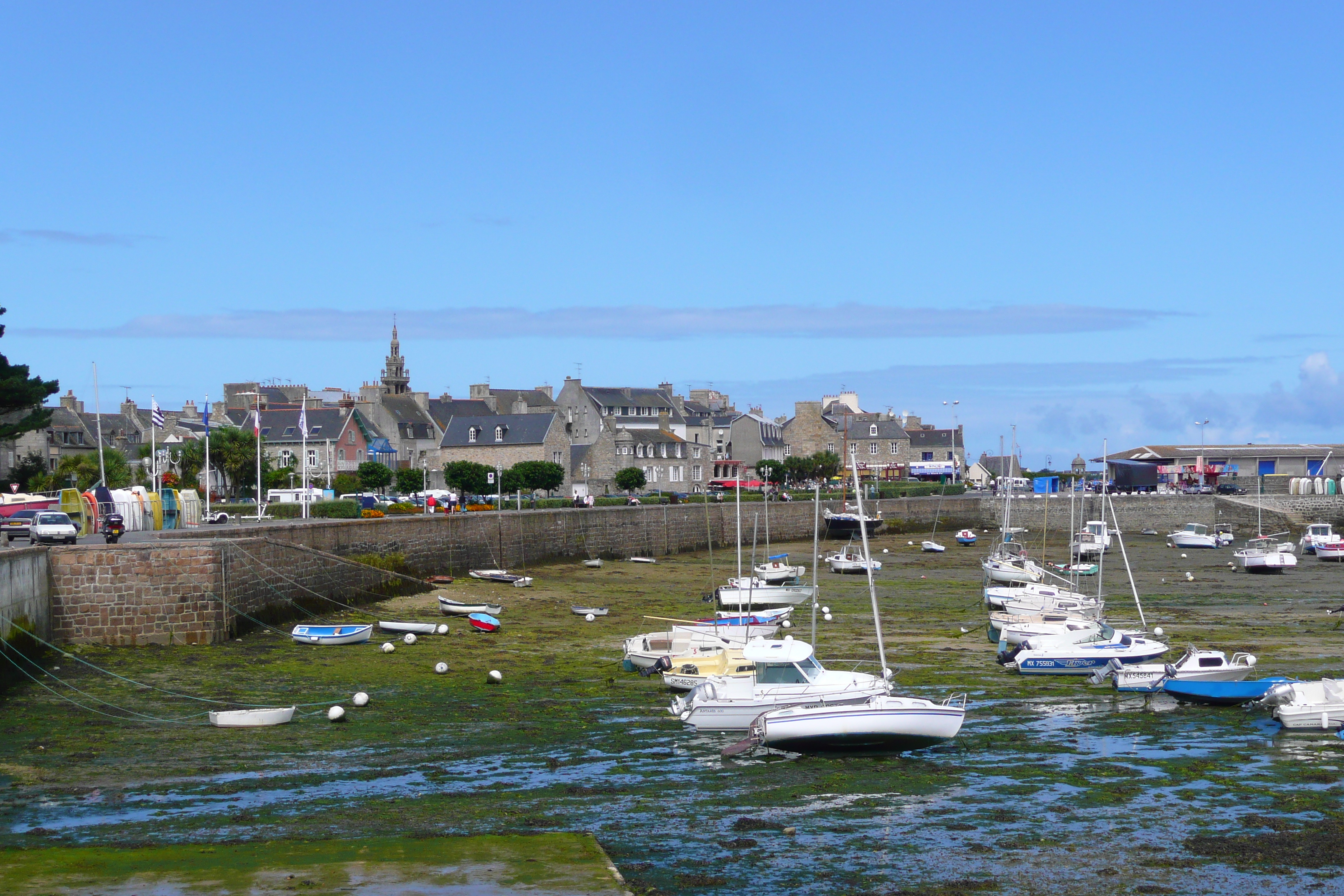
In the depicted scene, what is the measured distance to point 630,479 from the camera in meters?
93.9

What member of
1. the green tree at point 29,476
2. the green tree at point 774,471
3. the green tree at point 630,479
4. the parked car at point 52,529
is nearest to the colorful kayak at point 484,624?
the parked car at point 52,529

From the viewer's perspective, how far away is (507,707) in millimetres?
22078

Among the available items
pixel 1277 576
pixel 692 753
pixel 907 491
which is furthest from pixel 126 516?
pixel 907 491

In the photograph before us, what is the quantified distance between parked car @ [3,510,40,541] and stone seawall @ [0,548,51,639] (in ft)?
19.9

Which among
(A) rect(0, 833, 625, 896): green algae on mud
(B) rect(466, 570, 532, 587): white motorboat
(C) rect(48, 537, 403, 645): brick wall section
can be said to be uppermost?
(C) rect(48, 537, 403, 645): brick wall section

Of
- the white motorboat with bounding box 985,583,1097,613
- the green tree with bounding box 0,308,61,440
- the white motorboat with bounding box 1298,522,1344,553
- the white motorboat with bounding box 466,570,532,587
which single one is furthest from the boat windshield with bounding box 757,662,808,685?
the white motorboat with bounding box 1298,522,1344,553

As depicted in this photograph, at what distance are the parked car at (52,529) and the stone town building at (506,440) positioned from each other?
2448 inches

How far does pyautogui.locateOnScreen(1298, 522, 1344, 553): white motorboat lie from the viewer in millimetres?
62469

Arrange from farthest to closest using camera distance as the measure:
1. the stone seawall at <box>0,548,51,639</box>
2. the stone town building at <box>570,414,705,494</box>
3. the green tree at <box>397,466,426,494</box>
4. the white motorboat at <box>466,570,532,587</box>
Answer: the stone town building at <box>570,414,705,494</box> → the green tree at <box>397,466,426,494</box> → the white motorboat at <box>466,570,532,587</box> → the stone seawall at <box>0,548,51,639</box>

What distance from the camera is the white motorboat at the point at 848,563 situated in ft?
172

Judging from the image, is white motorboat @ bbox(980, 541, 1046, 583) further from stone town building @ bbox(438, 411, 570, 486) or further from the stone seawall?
stone town building @ bbox(438, 411, 570, 486)

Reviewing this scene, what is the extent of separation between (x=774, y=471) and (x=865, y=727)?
90.6 m

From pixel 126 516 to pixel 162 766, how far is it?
2444 cm

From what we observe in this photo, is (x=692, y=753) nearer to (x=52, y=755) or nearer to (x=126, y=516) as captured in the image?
(x=52, y=755)
